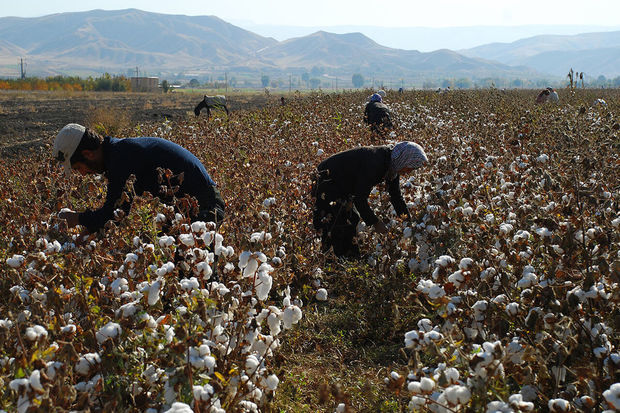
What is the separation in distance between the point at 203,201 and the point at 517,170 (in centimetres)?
280

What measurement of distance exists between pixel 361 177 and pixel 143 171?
64.8 inches

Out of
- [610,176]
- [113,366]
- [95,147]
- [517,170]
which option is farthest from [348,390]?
[610,176]

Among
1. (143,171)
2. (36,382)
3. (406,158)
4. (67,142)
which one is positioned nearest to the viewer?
(36,382)

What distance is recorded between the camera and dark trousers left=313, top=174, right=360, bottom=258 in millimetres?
4645

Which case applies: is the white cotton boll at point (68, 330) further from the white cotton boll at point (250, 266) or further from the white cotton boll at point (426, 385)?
the white cotton boll at point (426, 385)

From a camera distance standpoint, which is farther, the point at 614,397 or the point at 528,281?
the point at 528,281

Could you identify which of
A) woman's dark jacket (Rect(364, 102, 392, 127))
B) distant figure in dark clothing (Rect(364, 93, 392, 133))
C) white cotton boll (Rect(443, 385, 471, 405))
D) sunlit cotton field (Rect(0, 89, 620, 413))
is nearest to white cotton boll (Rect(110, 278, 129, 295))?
sunlit cotton field (Rect(0, 89, 620, 413))

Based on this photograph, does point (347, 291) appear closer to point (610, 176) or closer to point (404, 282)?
point (404, 282)

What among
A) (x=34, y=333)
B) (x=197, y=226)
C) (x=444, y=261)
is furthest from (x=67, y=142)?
(x=444, y=261)

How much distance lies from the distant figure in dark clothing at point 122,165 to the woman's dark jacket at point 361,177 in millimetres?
1041

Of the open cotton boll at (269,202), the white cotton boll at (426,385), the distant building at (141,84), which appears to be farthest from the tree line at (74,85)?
the white cotton boll at (426,385)

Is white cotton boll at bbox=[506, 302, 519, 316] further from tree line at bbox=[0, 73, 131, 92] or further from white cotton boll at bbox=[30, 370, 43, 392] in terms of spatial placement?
tree line at bbox=[0, 73, 131, 92]

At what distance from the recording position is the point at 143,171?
11.4 feet

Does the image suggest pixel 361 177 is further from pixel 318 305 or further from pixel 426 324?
pixel 426 324
